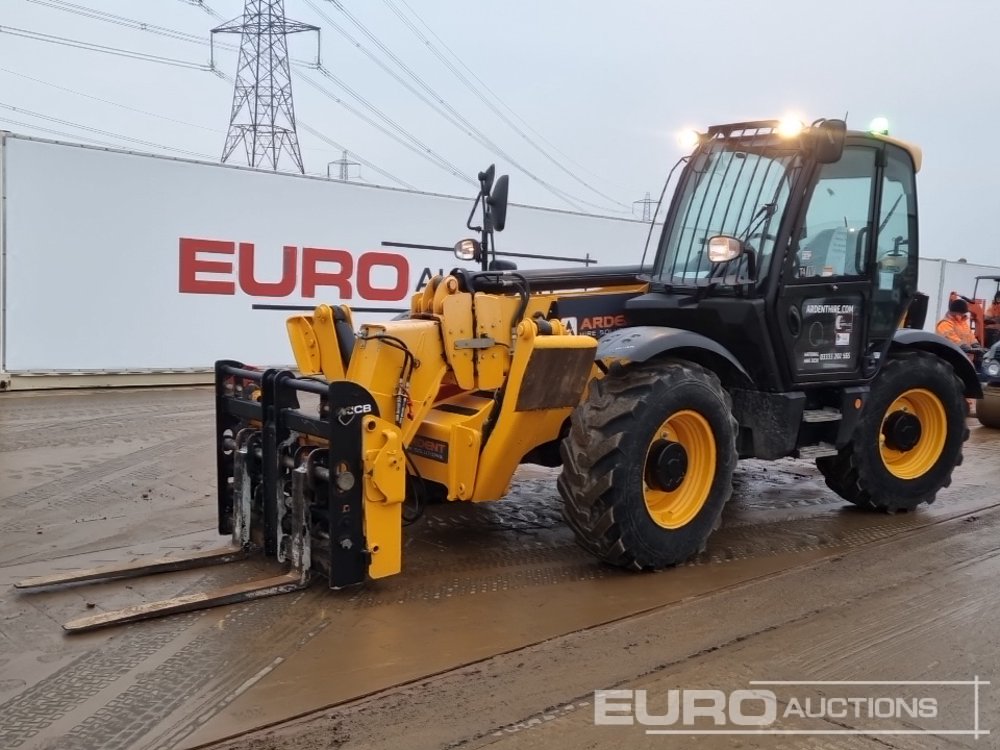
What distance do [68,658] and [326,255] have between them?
370 inches

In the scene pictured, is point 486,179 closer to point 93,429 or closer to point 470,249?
point 470,249

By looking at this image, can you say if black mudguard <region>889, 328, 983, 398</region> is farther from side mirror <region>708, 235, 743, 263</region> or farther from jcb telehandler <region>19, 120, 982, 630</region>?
side mirror <region>708, 235, 743, 263</region>

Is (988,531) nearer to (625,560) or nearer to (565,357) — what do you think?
(625,560)

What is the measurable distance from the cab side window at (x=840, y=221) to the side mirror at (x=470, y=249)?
190cm

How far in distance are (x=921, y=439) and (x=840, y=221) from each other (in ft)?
5.94

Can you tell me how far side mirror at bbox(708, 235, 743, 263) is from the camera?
4727mm

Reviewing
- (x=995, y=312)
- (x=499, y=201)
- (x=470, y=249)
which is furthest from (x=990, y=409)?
(x=499, y=201)

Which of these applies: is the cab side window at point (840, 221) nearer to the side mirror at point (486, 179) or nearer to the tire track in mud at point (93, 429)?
the side mirror at point (486, 179)

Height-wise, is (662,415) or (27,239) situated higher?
(27,239)

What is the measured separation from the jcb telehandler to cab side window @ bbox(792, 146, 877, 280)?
1cm

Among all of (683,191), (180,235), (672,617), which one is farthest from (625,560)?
(180,235)

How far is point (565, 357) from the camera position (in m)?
4.42

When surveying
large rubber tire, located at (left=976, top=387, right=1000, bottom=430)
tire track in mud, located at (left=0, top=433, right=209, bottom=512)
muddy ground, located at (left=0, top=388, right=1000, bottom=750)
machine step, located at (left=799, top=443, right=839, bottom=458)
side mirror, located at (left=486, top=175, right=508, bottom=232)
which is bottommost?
tire track in mud, located at (left=0, top=433, right=209, bottom=512)
